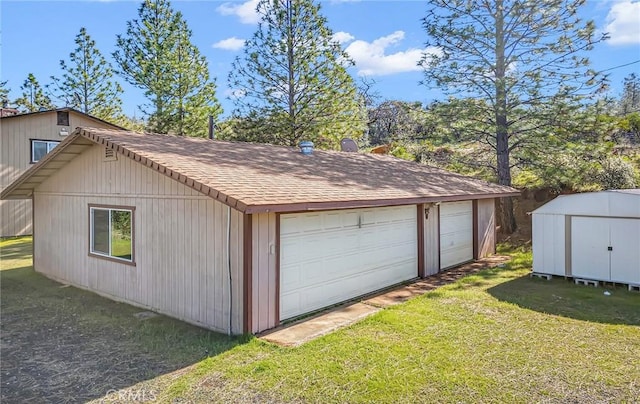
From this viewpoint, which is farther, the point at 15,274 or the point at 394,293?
the point at 15,274

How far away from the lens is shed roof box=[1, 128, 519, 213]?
5734 mm

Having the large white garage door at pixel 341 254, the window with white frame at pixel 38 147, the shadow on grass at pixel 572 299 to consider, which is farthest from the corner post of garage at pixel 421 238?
the window with white frame at pixel 38 147

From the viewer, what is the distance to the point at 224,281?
589 cm

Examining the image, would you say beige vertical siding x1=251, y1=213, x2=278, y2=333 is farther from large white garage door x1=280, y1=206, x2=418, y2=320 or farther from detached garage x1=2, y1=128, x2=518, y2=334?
large white garage door x1=280, y1=206, x2=418, y2=320

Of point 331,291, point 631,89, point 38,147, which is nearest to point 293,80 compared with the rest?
point 38,147

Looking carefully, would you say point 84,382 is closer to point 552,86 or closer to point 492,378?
point 492,378

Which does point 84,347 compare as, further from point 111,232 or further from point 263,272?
point 111,232

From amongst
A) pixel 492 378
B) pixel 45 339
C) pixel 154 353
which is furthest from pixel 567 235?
pixel 45 339

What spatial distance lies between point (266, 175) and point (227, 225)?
1.54 meters

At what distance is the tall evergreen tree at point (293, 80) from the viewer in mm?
18547

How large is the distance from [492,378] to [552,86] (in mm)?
12681

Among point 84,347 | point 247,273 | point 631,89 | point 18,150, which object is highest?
Result: point 631,89

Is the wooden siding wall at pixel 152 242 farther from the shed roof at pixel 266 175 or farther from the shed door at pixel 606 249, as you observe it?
the shed door at pixel 606 249

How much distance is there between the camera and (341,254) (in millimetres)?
7301
